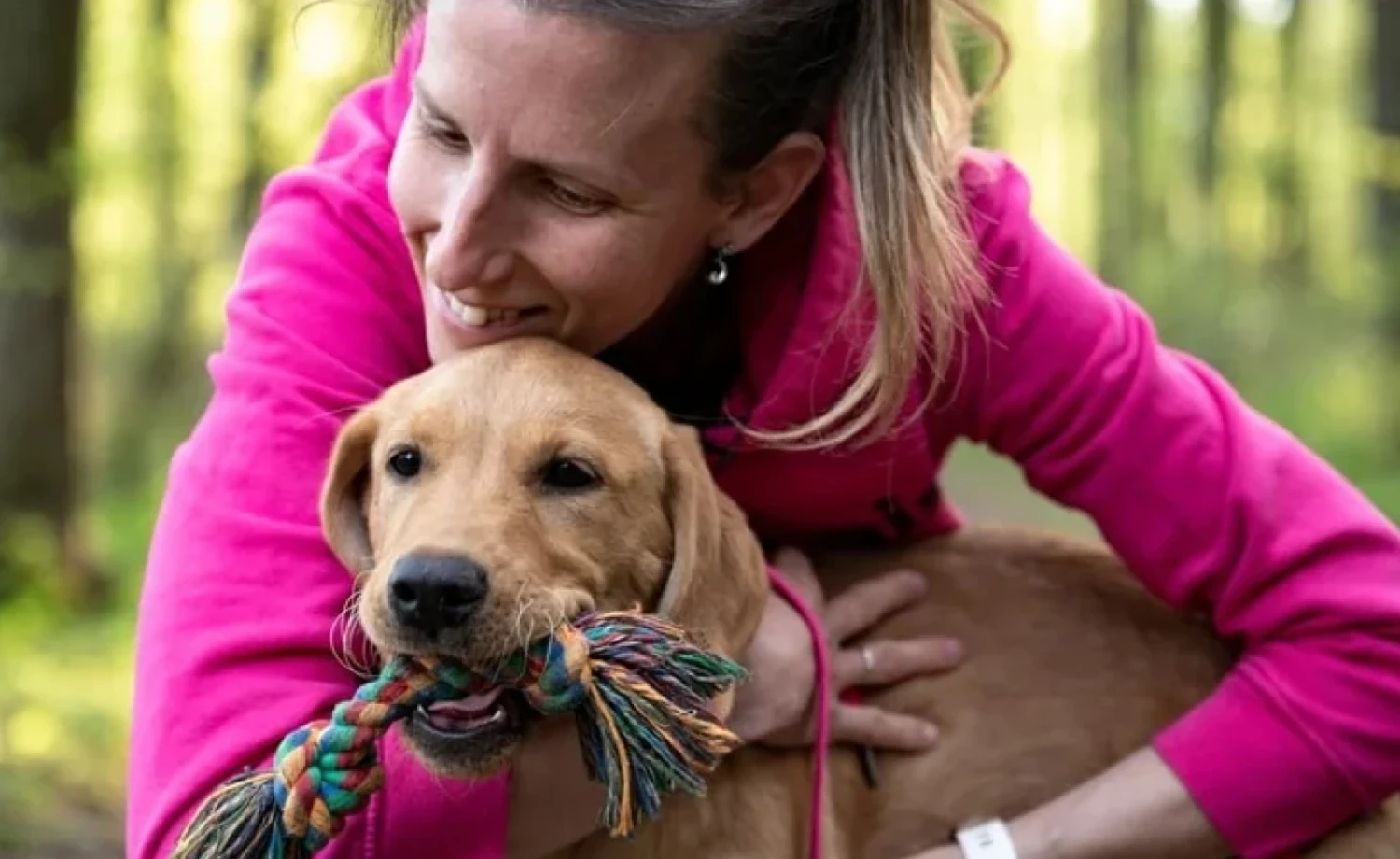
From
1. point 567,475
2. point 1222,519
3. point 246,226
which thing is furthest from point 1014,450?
point 246,226

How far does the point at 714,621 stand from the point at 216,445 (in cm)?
90

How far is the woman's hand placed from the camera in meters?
3.22

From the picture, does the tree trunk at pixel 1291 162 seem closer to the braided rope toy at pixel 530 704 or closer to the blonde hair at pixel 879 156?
the blonde hair at pixel 879 156

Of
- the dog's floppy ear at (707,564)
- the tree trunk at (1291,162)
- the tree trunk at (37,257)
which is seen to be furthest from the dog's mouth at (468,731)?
the tree trunk at (1291,162)

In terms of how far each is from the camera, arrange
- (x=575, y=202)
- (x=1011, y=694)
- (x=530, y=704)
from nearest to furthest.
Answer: (x=530, y=704) < (x=575, y=202) < (x=1011, y=694)

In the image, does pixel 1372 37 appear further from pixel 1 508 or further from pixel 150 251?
pixel 150 251

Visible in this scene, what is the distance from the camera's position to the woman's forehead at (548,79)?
2.71 meters

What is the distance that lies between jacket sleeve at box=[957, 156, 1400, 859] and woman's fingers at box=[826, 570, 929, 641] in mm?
392

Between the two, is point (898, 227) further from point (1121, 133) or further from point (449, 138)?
point (1121, 133)

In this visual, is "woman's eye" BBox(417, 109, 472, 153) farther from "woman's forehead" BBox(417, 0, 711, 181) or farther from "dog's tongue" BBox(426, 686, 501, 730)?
"dog's tongue" BBox(426, 686, 501, 730)

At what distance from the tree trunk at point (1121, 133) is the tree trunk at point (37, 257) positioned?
1930 centimetres

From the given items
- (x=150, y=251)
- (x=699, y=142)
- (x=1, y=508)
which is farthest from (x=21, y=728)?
(x=150, y=251)

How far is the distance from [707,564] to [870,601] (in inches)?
29.6

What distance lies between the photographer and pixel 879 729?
353 centimetres
